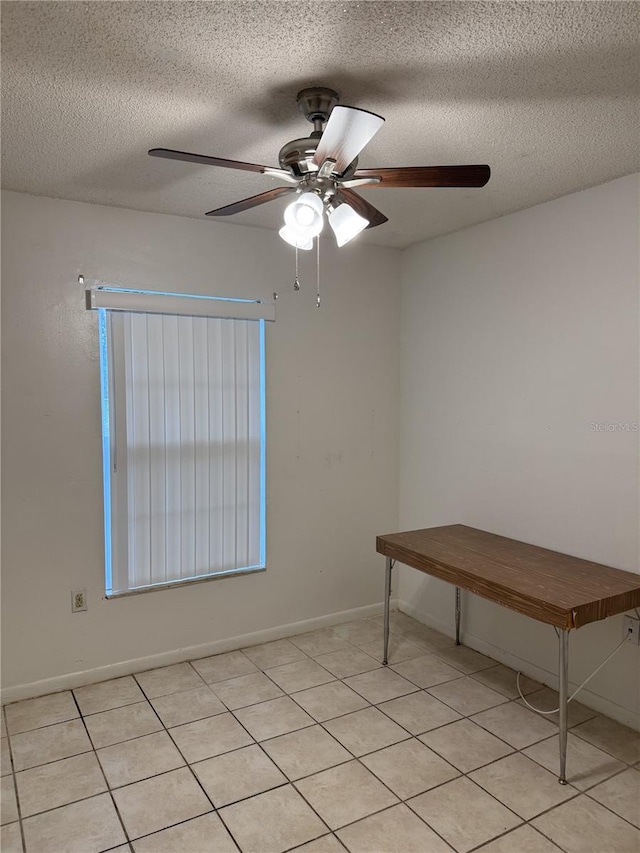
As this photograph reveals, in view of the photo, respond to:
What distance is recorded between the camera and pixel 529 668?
3.03 m

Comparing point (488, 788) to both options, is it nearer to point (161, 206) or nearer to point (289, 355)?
point (289, 355)

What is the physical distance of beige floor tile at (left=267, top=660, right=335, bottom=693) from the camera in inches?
116

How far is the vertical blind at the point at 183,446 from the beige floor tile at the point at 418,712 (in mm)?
1115

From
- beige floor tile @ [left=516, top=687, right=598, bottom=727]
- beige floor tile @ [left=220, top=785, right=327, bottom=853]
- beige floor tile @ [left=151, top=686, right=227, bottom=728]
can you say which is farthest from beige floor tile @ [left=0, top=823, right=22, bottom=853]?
beige floor tile @ [left=516, top=687, right=598, bottom=727]

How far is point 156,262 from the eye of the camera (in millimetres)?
3064

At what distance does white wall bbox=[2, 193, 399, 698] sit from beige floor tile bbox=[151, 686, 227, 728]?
0.37 metres

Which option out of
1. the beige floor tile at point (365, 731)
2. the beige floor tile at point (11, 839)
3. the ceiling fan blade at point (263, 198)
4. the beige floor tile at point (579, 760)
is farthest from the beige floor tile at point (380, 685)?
the ceiling fan blade at point (263, 198)

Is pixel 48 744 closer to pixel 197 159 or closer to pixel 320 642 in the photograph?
pixel 320 642

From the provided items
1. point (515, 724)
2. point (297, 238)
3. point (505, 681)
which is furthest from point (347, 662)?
point (297, 238)

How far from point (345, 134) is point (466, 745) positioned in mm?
2340

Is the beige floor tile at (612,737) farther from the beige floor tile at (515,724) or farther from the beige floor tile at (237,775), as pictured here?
the beige floor tile at (237,775)

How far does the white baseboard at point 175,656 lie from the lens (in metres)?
2.83

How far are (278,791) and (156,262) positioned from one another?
8.10 ft

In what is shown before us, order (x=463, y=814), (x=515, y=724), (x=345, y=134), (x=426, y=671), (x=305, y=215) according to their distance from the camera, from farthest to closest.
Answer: (x=426, y=671) < (x=515, y=724) < (x=463, y=814) < (x=305, y=215) < (x=345, y=134)
